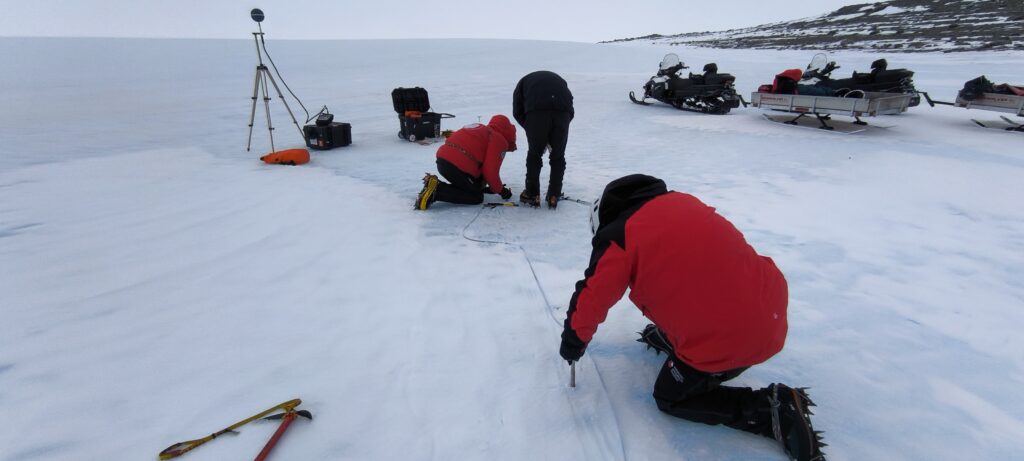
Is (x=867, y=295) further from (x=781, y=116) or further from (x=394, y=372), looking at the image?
(x=781, y=116)

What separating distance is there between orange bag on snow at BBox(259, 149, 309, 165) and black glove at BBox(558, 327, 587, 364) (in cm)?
461

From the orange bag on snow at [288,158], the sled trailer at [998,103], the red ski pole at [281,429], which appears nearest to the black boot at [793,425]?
the red ski pole at [281,429]

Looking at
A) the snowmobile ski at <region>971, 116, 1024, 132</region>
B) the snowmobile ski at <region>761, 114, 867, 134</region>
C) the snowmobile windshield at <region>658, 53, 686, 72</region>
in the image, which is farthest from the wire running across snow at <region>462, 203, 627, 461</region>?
the snowmobile ski at <region>971, 116, 1024, 132</region>

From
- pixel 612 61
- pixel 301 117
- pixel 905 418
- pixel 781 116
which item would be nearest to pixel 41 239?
pixel 905 418

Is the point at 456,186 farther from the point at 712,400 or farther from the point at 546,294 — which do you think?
the point at 712,400

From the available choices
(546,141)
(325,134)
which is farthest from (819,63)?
(325,134)

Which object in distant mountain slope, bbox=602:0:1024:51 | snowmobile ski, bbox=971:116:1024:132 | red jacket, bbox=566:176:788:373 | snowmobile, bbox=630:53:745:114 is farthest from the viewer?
distant mountain slope, bbox=602:0:1024:51

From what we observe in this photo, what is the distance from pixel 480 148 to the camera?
3.86m

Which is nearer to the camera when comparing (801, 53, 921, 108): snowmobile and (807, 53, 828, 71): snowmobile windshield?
(801, 53, 921, 108): snowmobile

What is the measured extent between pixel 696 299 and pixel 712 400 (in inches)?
18.5

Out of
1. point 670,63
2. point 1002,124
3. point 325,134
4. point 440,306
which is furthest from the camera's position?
point 670,63

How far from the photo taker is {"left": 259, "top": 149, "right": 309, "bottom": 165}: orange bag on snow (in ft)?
17.3

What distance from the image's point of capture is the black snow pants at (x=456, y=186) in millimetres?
3920

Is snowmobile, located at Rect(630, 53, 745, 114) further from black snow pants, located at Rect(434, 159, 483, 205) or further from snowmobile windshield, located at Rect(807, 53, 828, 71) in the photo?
black snow pants, located at Rect(434, 159, 483, 205)
